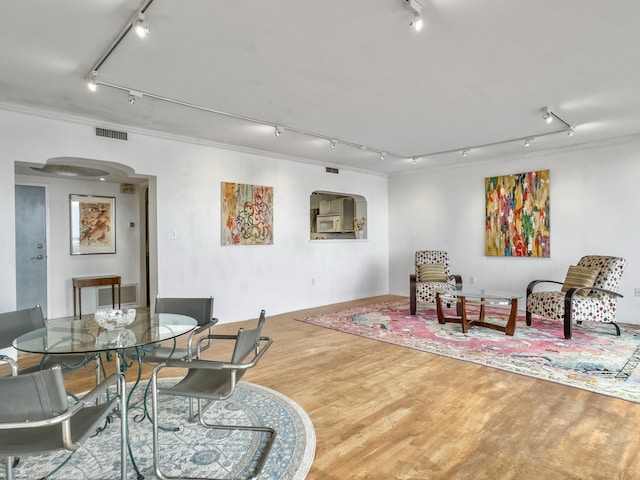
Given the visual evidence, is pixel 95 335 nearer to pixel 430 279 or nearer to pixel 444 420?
pixel 444 420

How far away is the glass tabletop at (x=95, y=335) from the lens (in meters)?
2.04

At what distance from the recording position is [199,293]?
523 cm

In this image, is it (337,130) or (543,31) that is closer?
(543,31)

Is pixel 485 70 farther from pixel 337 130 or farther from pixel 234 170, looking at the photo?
pixel 234 170

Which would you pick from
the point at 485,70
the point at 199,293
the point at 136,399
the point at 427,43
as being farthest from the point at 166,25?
the point at 199,293

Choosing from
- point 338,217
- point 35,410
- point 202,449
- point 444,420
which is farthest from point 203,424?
point 338,217

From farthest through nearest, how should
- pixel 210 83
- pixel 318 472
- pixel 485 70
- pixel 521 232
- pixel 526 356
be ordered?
pixel 521 232 < pixel 526 356 < pixel 210 83 < pixel 485 70 < pixel 318 472

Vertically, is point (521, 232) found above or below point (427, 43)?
below

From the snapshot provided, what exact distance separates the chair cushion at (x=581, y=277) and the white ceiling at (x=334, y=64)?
70.3 inches

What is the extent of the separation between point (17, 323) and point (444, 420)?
116 inches

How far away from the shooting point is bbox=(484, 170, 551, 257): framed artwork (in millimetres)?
5980

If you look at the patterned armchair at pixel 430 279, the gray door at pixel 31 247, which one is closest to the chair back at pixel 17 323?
the gray door at pixel 31 247

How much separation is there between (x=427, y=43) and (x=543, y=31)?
0.73 metres

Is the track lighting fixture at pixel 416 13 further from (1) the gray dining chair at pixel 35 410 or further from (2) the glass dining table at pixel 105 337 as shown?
(1) the gray dining chair at pixel 35 410
